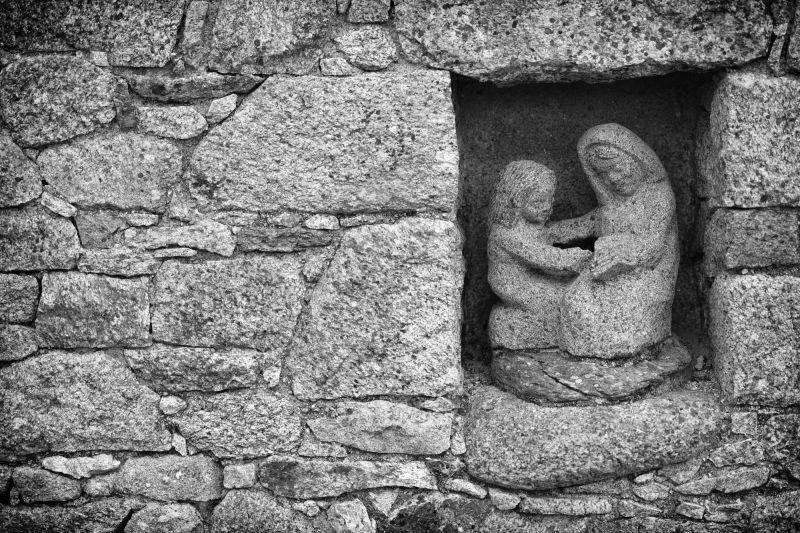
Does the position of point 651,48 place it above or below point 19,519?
above

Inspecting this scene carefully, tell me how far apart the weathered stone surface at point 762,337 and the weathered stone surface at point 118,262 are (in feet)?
6.94

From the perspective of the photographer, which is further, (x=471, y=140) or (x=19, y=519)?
(x=471, y=140)

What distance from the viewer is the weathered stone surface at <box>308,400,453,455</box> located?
10.5 ft

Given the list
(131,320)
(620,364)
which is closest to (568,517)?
(620,364)

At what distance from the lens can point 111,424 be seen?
10.7 feet

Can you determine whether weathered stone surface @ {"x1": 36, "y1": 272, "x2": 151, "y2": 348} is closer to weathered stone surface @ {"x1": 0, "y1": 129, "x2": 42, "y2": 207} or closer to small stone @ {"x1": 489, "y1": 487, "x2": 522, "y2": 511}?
weathered stone surface @ {"x1": 0, "y1": 129, "x2": 42, "y2": 207}

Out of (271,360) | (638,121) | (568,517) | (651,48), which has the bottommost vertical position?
(568,517)

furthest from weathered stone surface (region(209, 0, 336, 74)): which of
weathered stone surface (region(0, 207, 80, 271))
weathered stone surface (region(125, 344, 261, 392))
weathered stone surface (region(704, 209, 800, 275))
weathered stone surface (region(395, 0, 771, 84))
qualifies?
weathered stone surface (region(704, 209, 800, 275))

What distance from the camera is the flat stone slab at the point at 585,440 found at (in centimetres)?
314

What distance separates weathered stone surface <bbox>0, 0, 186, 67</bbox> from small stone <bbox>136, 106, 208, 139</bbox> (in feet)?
0.55

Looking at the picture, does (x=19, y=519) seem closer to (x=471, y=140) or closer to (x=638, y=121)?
(x=471, y=140)

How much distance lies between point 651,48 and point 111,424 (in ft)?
7.86

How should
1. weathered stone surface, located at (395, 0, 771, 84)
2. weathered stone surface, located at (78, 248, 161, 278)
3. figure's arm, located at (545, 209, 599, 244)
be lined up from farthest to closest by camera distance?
figure's arm, located at (545, 209, 599, 244), weathered stone surface, located at (78, 248, 161, 278), weathered stone surface, located at (395, 0, 771, 84)

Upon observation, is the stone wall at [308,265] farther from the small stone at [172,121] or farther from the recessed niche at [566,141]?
the recessed niche at [566,141]
